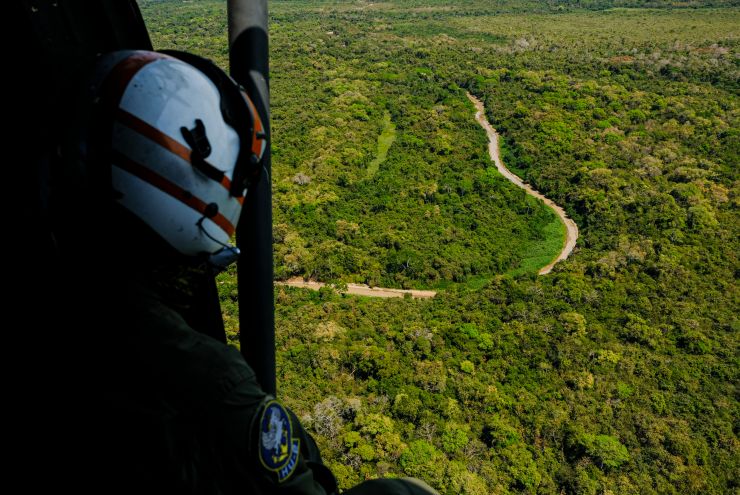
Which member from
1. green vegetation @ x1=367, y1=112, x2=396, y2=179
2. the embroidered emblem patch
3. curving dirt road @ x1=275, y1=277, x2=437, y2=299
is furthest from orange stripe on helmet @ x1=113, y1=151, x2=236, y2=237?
green vegetation @ x1=367, y1=112, x2=396, y2=179

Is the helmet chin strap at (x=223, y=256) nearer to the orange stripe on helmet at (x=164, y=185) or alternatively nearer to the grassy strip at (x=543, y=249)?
the orange stripe on helmet at (x=164, y=185)

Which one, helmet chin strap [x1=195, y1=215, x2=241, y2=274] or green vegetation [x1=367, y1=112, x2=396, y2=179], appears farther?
green vegetation [x1=367, y1=112, x2=396, y2=179]

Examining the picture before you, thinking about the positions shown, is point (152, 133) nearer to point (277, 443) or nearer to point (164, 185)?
point (164, 185)

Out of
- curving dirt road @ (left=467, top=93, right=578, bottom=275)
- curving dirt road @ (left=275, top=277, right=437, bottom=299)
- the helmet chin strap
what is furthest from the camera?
curving dirt road @ (left=467, top=93, right=578, bottom=275)

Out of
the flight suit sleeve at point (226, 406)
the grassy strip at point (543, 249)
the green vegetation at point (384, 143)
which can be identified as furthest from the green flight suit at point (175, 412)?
the green vegetation at point (384, 143)

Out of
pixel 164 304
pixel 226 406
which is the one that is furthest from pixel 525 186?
pixel 226 406

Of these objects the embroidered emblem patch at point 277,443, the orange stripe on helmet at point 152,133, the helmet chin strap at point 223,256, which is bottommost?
the embroidered emblem patch at point 277,443

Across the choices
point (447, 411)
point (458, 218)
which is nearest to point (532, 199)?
point (458, 218)

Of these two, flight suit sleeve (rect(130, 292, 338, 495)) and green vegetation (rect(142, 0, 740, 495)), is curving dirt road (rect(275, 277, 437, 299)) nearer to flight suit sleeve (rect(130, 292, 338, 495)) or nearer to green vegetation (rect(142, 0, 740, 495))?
green vegetation (rect(142, 0, 740, 495))
